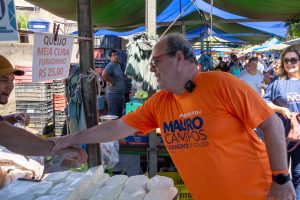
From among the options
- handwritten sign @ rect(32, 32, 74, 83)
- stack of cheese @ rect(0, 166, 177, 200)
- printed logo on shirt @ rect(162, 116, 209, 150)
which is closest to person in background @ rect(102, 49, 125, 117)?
handwritten sign @ rect(32, 32, 74, 83)

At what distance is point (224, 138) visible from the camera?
2006mm

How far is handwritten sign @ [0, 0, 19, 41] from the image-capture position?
266 cm

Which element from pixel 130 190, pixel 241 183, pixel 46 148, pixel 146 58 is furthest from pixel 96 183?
pixel 146 58

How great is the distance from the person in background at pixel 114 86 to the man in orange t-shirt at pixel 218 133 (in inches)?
240

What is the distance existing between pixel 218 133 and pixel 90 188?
3.90 ft

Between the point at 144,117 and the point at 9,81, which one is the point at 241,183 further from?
the point at 9,81

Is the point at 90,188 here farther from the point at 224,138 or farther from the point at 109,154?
the point at 109,154

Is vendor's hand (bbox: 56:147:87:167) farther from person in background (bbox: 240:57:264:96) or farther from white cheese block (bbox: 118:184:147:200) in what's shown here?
person in background (bbox: 240:57:264:96)

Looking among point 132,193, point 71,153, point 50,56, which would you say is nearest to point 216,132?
point 132,193

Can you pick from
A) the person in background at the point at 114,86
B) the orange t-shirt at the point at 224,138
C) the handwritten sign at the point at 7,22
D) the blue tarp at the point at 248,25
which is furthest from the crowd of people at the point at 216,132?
the blue tarp at the point at 248,25

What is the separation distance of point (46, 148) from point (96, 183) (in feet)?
1.89

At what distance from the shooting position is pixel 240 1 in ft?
26.7

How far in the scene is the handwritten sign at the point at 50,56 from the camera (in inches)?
105

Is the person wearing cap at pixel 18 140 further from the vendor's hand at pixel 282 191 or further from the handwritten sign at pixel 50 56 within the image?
the vendor's hand at pixel 282 191
